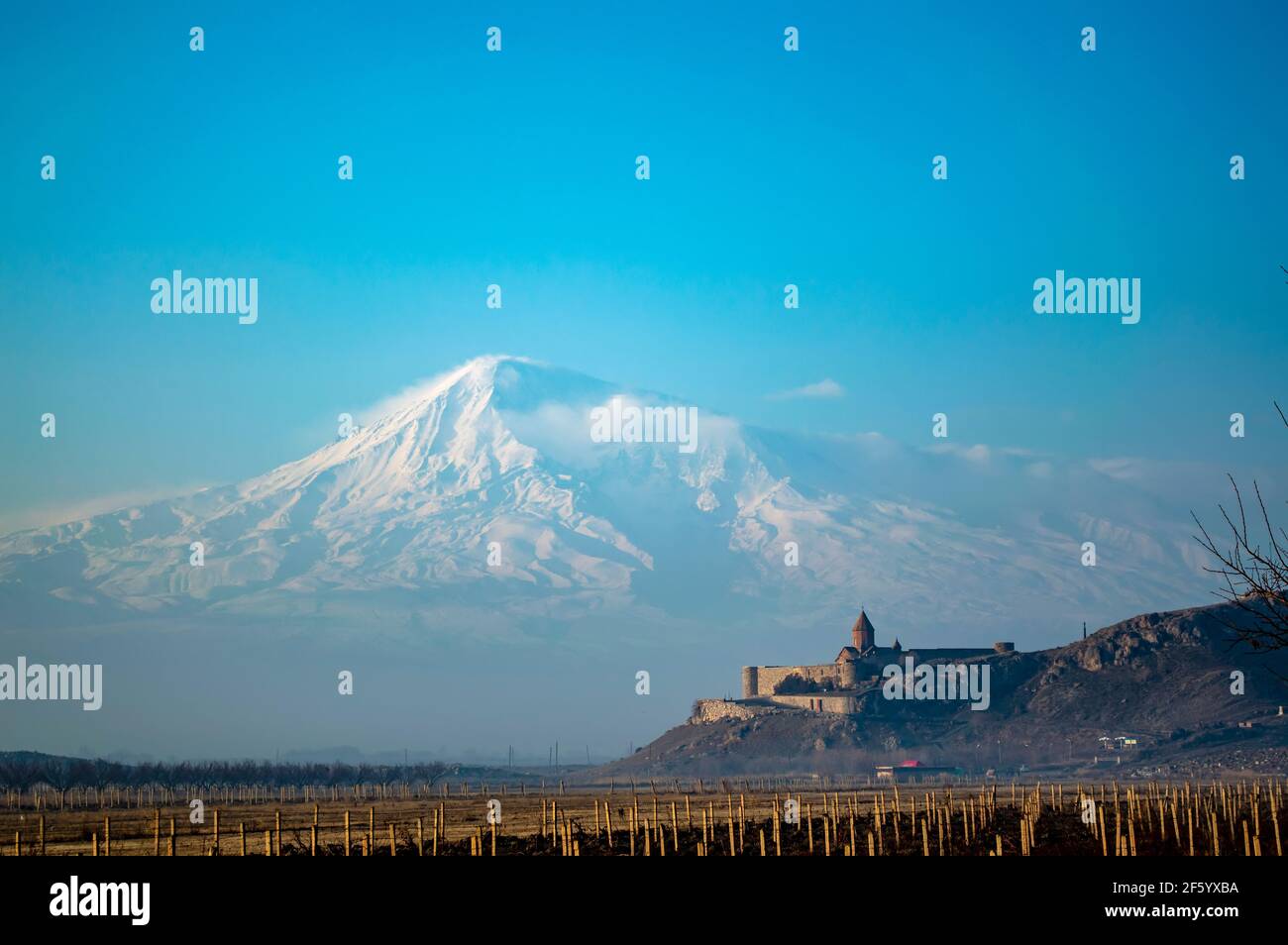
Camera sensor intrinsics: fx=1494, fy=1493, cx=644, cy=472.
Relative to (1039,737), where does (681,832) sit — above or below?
above

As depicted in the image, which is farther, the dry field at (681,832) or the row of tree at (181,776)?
the row of tree at (181,776)

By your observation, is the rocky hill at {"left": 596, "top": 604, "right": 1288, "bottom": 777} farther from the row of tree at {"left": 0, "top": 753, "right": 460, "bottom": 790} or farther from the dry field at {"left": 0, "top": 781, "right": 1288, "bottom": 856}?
the dry field at {"left": 0, "top": 781, "right": 1288, "bottom": 856}

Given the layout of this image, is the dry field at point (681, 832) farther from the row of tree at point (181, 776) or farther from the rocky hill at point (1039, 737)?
the rocky hill at point (1039, 737)

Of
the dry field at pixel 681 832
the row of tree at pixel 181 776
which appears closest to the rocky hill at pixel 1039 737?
the row of tree at pixel 181 776

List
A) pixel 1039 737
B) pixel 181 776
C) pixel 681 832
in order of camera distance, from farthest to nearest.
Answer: pixel 1039 737, pixel 181 776, pixel 681 832

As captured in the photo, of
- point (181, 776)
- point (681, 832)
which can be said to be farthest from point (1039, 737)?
point (681, 832)

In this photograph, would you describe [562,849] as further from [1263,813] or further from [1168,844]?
[1263,813]

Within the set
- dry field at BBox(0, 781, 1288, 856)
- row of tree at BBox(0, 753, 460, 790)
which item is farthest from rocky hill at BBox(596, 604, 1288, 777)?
dry field at BBox(0, 781, 1288, 856)

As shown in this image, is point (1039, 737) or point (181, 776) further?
point (1039, 737)

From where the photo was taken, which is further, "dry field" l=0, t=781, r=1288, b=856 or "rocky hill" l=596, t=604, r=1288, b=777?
"rocky hill" l=596, t=604, r=1288, b=777

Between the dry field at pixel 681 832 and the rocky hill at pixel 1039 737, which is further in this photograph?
the rocky hill at pixel 1039 737

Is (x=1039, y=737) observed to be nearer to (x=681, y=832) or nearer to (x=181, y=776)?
(x=181, y=776)
